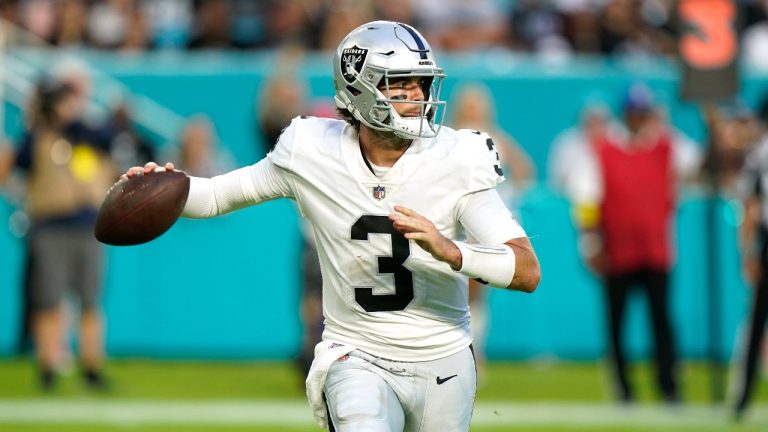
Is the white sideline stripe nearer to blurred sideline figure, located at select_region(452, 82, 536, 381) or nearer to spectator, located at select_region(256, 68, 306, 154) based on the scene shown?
blurred sideline figure, located at select_region(452, 82, 536, 381)

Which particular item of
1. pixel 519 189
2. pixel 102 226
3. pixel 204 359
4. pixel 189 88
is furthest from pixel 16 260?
pixel 102 226

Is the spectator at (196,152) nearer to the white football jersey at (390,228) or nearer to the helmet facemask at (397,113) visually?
the white football jersey at (390,228)

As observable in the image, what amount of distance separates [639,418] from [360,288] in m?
4.32

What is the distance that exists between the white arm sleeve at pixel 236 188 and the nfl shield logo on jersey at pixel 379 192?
1.13ft

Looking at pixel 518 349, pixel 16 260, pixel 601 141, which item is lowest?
pixel 518 349

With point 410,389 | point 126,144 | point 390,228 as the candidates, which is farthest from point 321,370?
point 126,144

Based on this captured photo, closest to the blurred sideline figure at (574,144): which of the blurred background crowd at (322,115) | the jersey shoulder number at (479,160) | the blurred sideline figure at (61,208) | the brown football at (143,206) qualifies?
the blurred background crowd at (322,115)

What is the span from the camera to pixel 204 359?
1172 cm

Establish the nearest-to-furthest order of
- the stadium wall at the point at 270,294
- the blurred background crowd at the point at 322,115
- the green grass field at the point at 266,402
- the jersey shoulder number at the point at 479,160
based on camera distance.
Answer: the jersey shoulder number at the point at 479,160 → the green grass field at the point at 266,402 → the blurred background crowd at the point at 322,115 → the stadium wall at the point at 270,294

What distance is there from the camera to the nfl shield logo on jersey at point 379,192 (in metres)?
4.78

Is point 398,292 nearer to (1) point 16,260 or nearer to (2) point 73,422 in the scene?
(2) point 73,422

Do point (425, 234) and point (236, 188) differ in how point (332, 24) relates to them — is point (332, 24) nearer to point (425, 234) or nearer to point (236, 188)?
point (236, 188)

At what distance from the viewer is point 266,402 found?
9.40m

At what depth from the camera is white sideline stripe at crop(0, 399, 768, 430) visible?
847 centimetres
